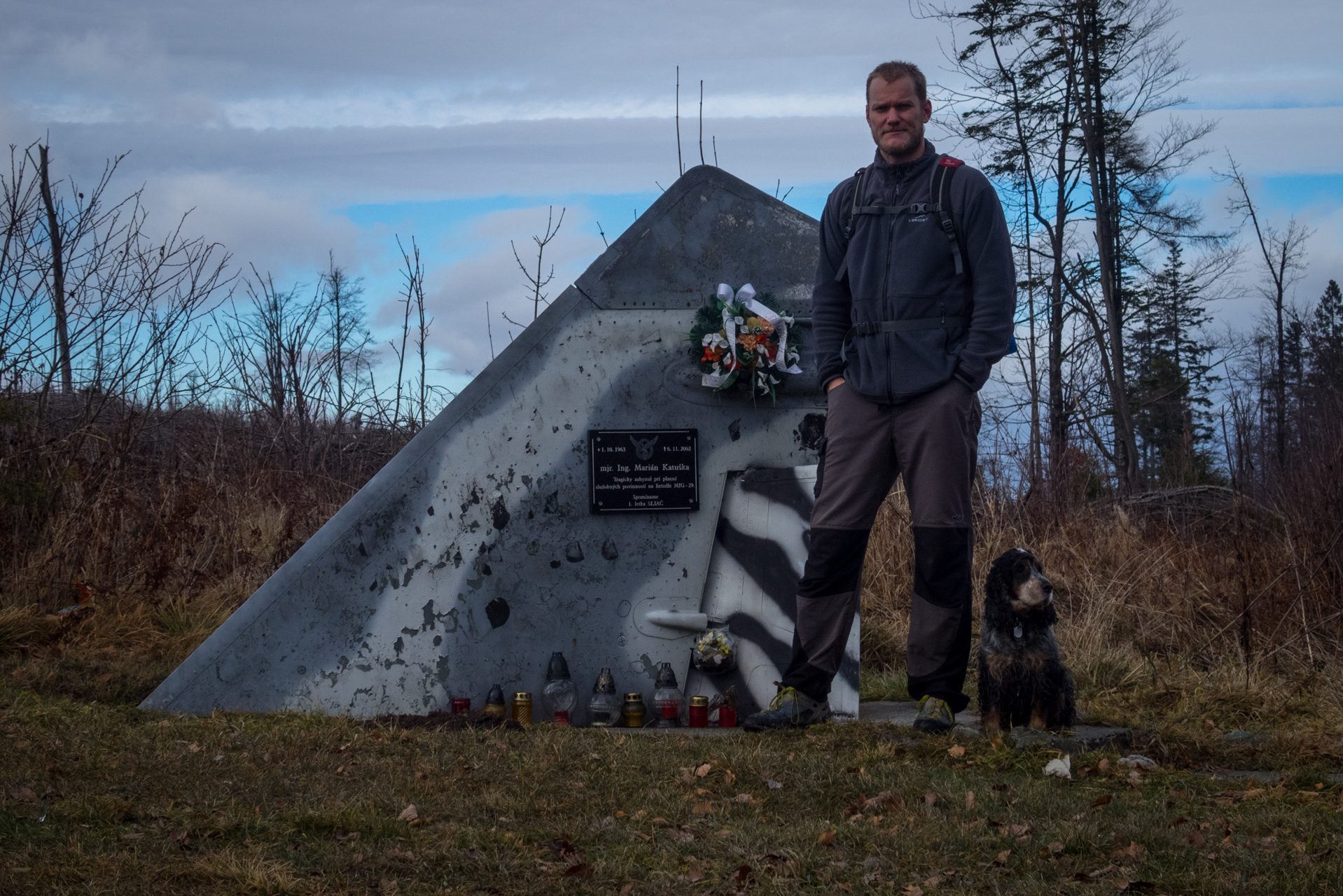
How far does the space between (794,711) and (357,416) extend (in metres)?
8.21

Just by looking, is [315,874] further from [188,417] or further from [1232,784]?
[188,417]

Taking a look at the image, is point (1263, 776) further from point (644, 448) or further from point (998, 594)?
point (644, 448)

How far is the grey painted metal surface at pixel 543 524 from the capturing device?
4.89 metres

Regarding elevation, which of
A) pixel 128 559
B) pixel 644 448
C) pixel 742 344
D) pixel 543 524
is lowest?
pixel 128 559

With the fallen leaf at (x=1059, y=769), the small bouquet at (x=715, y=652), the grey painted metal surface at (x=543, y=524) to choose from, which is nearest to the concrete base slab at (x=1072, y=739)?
the fallen leaf at (x=1059, y=769)

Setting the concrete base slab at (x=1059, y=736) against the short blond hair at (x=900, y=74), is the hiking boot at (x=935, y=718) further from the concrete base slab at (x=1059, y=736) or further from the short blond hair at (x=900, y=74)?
the short blond hair at (x=900, y=74)

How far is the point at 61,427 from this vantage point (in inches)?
364

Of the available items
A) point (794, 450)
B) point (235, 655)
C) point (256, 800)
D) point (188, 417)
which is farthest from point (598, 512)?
point (188, 417)

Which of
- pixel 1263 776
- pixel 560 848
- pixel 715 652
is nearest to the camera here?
pixel 560 848

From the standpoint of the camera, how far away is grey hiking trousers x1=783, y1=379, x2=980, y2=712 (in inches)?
168

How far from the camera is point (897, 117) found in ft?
14.2

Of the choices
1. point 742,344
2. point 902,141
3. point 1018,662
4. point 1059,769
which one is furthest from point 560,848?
point 902,141

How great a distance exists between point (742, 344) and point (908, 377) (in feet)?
3.30

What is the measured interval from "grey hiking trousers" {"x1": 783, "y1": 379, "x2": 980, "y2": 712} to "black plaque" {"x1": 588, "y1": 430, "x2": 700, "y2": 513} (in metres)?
0.79
